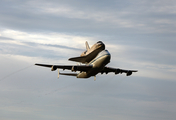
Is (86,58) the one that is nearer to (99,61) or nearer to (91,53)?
(91,53)

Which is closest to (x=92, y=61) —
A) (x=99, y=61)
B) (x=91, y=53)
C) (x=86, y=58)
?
(x=91, y=53)

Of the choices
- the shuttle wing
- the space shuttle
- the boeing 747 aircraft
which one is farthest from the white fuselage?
the space shuttle

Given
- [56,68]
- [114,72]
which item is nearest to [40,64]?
[56,68]

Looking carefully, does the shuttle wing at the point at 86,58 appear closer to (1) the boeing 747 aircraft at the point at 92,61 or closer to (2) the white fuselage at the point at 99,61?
(1) the boeing 747 aircraft at the point at 92,61

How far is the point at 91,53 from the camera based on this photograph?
120 m

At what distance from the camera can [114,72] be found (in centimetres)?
13488

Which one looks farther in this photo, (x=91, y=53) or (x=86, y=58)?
(x=86, y=58)

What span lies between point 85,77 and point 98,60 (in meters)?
14.4

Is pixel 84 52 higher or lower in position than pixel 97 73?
higher

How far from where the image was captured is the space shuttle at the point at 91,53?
118 m

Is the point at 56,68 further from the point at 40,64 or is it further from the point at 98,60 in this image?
the point at 98,60

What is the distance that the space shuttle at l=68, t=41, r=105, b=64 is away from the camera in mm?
117938

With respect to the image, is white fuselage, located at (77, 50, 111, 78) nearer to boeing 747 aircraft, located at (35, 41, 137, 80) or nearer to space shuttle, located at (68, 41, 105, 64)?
boeing 747 aircraft, located at (35, 41, 137, 80)

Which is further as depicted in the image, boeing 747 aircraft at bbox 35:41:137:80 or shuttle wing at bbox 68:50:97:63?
shuttle wing at bbox 68:50:97:63
